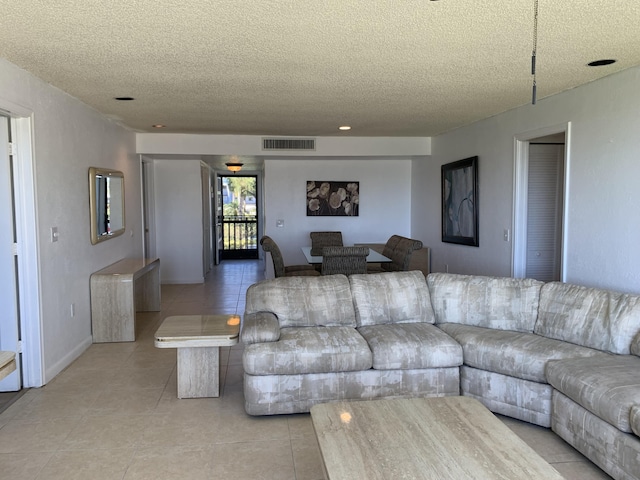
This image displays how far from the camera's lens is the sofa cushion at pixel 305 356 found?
3.06 meters

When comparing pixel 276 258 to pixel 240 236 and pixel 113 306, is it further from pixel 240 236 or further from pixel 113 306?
pixel 240 236

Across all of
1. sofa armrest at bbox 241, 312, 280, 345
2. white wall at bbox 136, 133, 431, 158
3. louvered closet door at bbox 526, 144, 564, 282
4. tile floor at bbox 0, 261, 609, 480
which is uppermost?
white wall at bbox 136, 133, 431, 158

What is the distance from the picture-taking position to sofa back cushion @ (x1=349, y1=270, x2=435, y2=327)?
147 inches

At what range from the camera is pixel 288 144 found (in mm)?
7012

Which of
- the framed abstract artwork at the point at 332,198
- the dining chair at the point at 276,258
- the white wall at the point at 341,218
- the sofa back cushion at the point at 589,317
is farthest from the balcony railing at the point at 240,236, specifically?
the sofa back cushion at the point at 589,317

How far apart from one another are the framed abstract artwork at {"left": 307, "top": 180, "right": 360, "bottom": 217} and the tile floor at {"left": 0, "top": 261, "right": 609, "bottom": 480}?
4.20 metres

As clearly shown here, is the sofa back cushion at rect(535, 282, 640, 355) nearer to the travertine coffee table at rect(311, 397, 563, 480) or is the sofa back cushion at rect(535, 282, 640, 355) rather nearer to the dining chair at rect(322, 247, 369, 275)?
the travertine coffee table at rect(311, 397, 563, 480)

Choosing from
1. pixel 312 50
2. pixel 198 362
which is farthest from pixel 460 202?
pixel 198 362

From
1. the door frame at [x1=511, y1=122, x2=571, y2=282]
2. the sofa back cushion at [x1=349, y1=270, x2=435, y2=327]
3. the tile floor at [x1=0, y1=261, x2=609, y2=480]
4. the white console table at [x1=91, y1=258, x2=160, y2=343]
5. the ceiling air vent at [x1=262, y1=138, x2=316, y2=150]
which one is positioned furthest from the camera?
the ceiling air vent at [x1=262, y1=138, x2=316, y2=150]

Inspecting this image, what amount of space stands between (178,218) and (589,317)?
20.9 feet

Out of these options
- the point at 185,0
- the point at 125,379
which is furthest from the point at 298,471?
the point at 185,0

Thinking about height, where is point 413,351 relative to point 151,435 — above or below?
above

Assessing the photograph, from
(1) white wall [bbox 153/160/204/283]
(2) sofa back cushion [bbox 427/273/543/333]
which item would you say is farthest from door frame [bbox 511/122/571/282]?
(1) white wall [bbox 153/160/204/283]

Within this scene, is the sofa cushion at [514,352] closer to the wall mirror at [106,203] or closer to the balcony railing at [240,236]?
the wall mirror at [106,203]
